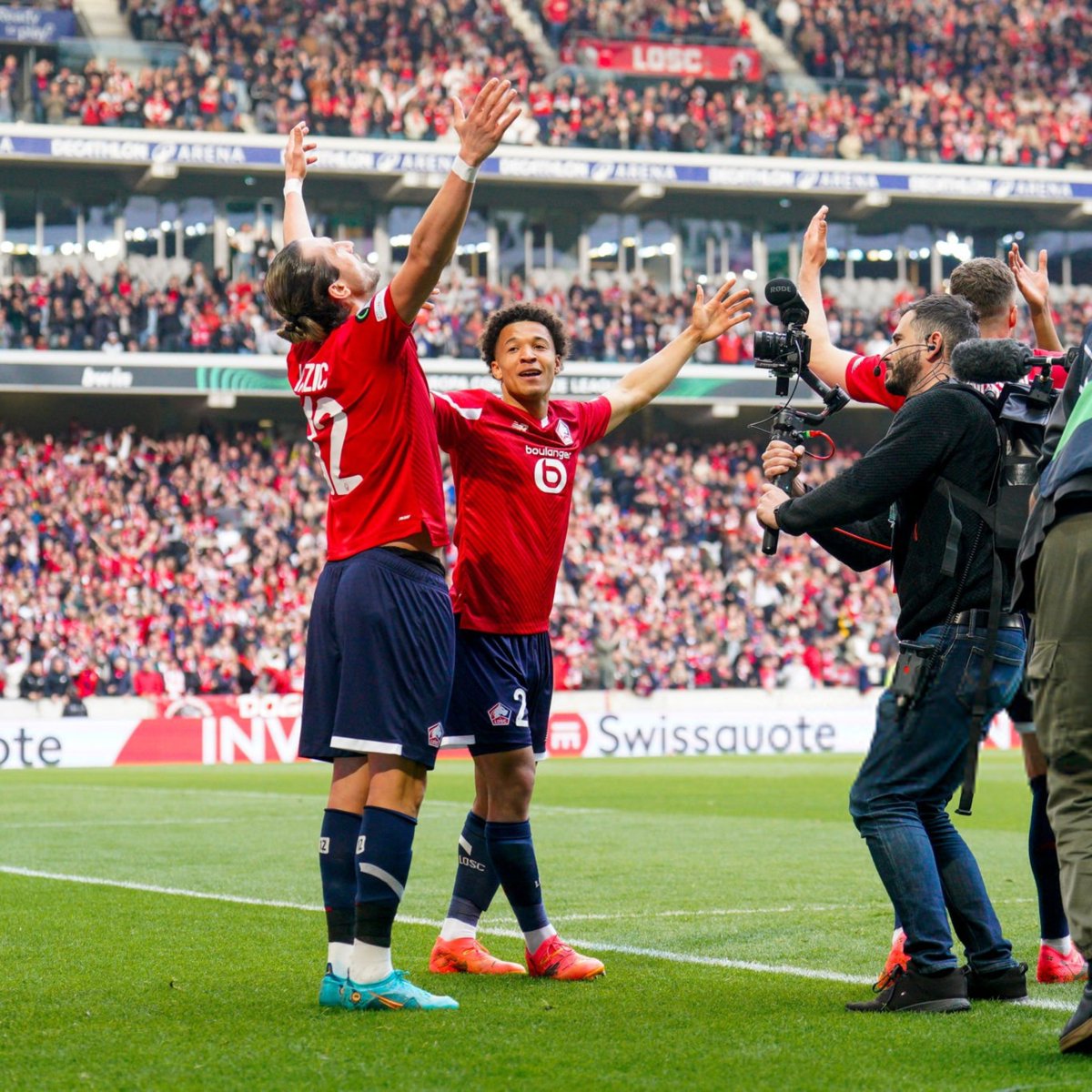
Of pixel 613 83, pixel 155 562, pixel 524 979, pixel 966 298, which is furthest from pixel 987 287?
pixel 613 83

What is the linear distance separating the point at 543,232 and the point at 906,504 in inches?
1324

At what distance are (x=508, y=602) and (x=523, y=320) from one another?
104cm

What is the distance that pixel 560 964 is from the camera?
587 centimetres

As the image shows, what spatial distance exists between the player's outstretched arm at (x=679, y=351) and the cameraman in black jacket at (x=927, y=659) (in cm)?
110

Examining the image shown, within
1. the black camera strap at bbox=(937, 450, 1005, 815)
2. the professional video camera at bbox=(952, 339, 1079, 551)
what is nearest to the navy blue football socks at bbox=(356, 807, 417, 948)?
the black camera strap at bbox=(937, 450, 1005, 815)

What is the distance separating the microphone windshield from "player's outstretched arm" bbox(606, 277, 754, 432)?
1.26 meters

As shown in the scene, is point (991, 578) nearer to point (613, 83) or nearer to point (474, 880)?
point (474, 880)

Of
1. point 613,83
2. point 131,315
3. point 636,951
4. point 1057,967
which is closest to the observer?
point 1057,967

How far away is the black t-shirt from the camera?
516cm

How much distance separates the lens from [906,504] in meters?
5.33

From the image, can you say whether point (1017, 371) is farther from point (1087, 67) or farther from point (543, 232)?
point (1087, 67)

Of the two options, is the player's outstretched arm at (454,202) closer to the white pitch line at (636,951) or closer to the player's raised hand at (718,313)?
the player's raised hand at (718,313)

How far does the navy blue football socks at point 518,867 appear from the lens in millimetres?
5953

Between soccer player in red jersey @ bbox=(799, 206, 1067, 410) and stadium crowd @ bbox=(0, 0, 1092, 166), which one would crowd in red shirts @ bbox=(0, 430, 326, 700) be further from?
soccer player in red jersey @ bbox=(799, 206, 1067, 410)
